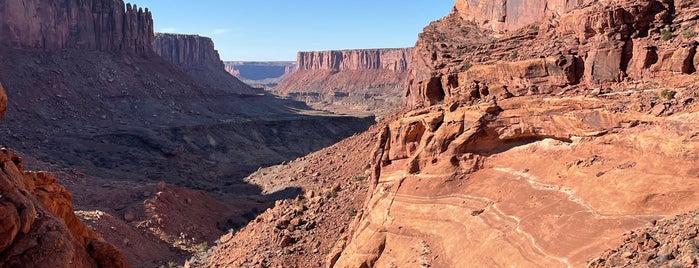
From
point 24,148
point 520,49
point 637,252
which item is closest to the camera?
point 637,252

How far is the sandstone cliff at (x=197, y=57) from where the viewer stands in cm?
15438

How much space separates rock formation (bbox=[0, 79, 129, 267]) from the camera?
10.9 meters

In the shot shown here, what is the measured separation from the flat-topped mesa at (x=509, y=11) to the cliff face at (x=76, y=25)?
248 ft

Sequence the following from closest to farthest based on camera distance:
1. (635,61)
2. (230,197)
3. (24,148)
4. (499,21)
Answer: (635,61)
(499,21)
(230,197)
(24,148)

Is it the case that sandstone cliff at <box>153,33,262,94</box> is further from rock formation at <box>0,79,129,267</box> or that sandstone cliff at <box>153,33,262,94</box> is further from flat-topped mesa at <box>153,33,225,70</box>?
rock formation at <box>0,79,129,267</box>

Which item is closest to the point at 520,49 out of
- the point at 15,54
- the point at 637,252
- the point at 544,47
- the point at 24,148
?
the point at 544,47

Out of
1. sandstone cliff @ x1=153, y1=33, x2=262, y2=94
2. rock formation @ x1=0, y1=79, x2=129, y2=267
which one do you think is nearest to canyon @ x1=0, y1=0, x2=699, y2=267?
rock formation @ x1=0, y1=79, x2=129, y2=267

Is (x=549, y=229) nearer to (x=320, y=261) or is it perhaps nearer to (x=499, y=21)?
(x=320, y=261)

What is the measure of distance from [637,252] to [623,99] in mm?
4319

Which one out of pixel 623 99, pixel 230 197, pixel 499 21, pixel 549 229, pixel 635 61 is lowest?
pixel 230 197

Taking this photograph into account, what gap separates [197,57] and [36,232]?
524 feet

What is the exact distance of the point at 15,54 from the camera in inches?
3216

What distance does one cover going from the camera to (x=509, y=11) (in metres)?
25.6

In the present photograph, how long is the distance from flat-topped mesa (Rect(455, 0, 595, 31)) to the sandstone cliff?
12567 cm
